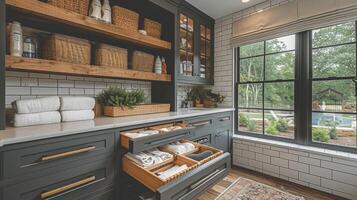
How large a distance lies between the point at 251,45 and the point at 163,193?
2479 mm

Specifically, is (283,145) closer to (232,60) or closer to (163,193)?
(232,60)

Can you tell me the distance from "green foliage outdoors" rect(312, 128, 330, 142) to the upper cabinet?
1.55 meters

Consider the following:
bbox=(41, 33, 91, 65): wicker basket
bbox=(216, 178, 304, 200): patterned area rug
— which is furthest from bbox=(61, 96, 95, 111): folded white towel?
bbox=(216, 178, 304, 200): patterned area rug

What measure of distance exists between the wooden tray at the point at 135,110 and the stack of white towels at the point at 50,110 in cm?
17

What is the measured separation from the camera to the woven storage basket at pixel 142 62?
1.83m

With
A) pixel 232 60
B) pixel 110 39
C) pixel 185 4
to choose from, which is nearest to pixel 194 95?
pixel 232 60

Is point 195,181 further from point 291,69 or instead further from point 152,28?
point 291,69

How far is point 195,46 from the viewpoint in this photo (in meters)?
2.49

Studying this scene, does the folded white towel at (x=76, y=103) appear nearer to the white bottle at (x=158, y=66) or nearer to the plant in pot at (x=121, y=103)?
the plant in pot at (x=121, y=103)

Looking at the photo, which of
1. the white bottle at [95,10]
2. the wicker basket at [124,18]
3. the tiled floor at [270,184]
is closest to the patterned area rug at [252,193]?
the tiled floor at [270,184]

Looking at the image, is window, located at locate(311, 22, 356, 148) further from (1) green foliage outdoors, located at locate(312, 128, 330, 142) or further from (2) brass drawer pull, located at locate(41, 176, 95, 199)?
(2) brass drawer pull, located at locate(41, 176, 95, 199)

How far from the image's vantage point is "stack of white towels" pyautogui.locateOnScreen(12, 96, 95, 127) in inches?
43.4

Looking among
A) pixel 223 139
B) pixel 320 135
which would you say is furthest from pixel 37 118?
pixel 320 135

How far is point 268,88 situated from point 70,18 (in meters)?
2.43
